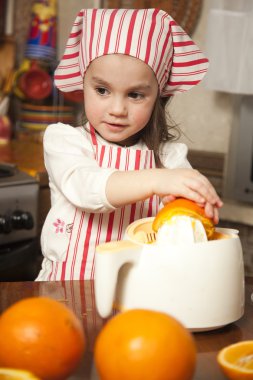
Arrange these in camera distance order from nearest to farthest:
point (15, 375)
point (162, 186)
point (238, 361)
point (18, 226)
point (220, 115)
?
point (15, 375) < point (238, 361) < point (162, 186) < point (18, 226) < point (220, 115)

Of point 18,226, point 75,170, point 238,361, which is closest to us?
point 238,361

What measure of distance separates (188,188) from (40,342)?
13.9 inches

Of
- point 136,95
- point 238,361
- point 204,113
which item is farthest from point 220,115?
point 238,361

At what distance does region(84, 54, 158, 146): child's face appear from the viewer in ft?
3.46

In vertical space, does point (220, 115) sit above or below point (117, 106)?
below

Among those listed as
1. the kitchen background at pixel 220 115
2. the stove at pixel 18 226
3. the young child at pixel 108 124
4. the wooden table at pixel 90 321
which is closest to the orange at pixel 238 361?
the wooden table at pixel 90 321

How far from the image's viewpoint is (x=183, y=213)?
76 cm

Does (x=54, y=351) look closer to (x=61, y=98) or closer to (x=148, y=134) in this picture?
(x=148, y=134)

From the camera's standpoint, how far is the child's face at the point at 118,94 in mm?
1056

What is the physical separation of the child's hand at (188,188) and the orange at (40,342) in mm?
304

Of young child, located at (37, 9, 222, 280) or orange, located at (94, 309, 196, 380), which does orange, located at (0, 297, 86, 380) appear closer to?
orange, located at (94, 309, 196, 380)

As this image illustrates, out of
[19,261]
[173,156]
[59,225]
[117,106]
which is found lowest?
[19,261]

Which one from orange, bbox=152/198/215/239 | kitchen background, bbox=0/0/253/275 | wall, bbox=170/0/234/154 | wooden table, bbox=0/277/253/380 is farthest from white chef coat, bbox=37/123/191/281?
wall, bbox=170/0/234/154

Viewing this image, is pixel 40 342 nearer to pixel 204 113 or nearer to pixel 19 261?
pixel 19 261
